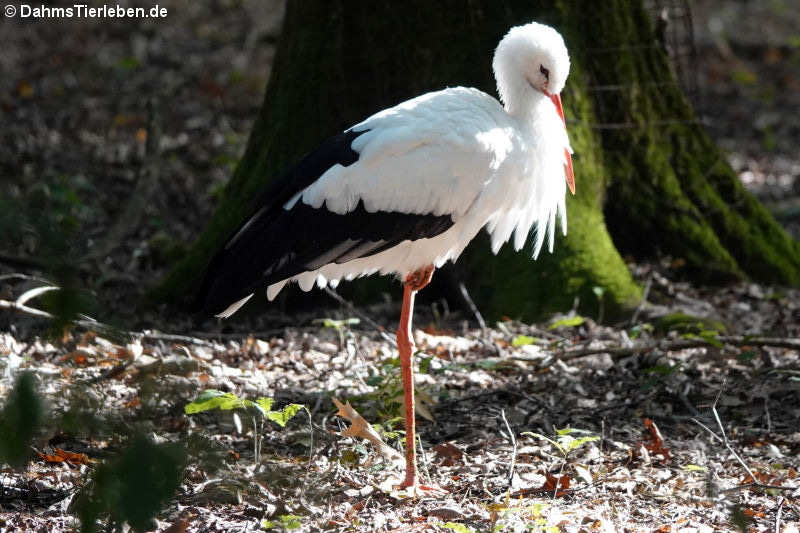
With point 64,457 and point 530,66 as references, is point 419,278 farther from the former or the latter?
point 64,457

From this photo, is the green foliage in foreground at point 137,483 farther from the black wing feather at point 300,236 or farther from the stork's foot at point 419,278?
the stork's foot at point 419,278

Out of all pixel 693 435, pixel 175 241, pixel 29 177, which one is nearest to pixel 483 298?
pixel 693 435

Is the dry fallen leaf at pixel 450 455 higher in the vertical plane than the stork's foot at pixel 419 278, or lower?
lower

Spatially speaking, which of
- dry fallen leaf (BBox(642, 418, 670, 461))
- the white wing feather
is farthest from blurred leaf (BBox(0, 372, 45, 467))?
dry fallen leaf (BBox(642, 418, 670, 461))

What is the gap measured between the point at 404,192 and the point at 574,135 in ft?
6.28

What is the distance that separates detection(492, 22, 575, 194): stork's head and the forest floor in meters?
1.09

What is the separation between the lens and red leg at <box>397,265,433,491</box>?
10.9 ft

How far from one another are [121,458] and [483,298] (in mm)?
3527

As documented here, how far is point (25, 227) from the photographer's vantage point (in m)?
1.47

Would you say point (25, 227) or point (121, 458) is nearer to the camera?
point (25, 227)

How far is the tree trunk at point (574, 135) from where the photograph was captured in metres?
5.00

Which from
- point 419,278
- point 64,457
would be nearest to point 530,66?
point 419,278

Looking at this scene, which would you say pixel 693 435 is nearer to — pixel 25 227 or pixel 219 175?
pixel 25 227

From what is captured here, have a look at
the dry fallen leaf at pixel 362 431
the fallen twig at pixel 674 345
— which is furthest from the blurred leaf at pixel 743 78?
the dry fallen leaf at pixel 362 431
